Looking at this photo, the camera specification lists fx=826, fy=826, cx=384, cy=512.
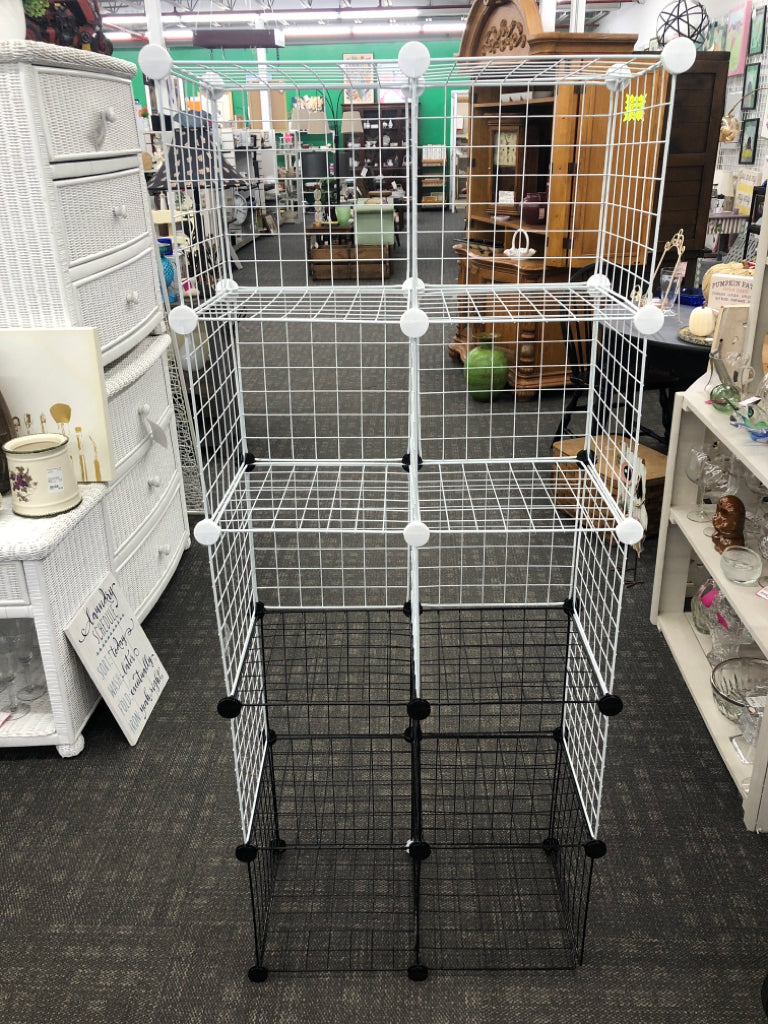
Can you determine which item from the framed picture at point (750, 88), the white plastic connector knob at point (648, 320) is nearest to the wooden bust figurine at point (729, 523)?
the white plastic connector knob at point (648, 320)

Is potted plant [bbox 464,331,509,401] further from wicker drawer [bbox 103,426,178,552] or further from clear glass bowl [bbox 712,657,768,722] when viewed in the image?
clear glass bowl [bbox 712,657,768,722]

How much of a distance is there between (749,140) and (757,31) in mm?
759

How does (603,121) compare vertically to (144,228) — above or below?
above

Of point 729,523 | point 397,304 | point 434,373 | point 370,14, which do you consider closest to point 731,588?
point 729,523

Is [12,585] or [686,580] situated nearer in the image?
[12,585]

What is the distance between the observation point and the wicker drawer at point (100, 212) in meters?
2.14

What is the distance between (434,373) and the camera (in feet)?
18.8

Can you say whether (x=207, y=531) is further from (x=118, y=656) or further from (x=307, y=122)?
(x=118, y=656)

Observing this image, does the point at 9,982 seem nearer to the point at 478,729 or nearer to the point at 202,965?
the point at 202,965

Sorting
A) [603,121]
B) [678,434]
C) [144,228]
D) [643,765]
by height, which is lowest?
[643,765]

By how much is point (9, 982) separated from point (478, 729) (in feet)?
4.07

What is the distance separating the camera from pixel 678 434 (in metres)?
2.61

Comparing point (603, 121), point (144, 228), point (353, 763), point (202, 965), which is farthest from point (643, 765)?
point (603, 121)

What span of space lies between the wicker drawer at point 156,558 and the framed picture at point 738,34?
5865 millimetres
